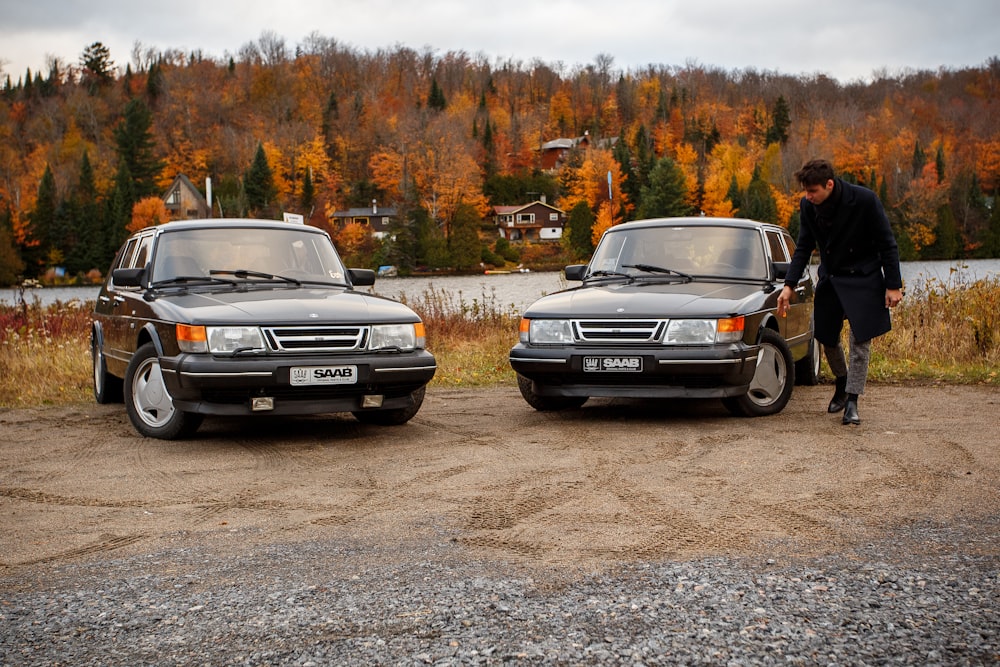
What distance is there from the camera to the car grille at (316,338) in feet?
24.3

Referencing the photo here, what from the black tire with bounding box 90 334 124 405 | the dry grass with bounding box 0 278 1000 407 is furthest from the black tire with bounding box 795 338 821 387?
the black tire with bounding box 90 334 124 405

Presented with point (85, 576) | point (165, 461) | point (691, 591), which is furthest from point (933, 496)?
point (165, 461)

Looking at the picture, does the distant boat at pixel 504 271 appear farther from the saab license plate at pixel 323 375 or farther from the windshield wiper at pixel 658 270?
the saab license plate at pixel 323 375

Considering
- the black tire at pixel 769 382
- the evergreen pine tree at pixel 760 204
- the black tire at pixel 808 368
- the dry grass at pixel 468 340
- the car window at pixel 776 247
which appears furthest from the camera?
the evergreen pine tree at pixel 760 204

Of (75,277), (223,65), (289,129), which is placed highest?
(223,65)

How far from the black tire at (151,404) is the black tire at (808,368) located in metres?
6.41

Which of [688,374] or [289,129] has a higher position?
[289,129]

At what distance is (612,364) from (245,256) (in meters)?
3.32

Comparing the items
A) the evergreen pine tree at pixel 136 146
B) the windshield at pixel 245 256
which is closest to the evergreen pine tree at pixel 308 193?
the evergreen pine tree at pixel 136 146

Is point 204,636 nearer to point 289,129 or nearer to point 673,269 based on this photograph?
point 673,269

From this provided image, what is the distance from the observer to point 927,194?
80625 mm

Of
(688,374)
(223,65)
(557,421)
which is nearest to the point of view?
(688,374)

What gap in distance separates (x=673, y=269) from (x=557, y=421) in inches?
74.9

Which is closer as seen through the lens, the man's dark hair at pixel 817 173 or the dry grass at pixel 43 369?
the man's dark hair at pixel 817 173
